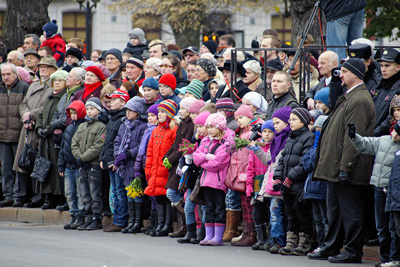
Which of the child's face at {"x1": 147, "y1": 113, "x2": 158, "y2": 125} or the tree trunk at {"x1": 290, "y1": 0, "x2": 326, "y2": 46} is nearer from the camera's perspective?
the child's face at {"x1": 147, "y1": 113, "x2": 158, "y2": 125}

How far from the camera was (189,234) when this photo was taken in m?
11.8

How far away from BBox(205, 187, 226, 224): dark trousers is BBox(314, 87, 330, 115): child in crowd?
6.17ft

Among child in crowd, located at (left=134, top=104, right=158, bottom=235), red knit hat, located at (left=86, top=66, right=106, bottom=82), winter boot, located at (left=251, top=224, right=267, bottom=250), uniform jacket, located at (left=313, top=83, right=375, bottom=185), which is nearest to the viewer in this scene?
uniform jacket, located at (left=313, top=83, right=375, bottom=185)

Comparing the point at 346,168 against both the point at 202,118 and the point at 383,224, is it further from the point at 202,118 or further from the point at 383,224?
the point at 202,118

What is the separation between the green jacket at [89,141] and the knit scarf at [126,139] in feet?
2.08

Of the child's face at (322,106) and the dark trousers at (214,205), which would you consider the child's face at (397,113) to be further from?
the dark trousers at (214,205)

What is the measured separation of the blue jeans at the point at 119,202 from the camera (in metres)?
13.2

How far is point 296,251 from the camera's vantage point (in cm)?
1032

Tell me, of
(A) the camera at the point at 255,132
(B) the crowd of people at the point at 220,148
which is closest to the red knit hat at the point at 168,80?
(B) the crowd of people at the point at 220,148

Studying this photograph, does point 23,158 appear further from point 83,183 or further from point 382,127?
point 382,127

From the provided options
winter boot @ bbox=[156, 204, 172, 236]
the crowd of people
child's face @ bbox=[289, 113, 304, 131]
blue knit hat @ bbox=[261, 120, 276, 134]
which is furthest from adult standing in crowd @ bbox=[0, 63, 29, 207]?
child's face @ bbox=[289, 113, 304, 131]

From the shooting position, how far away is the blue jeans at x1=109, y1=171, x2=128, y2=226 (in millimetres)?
13156

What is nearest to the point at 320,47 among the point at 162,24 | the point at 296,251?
the point at 296,251

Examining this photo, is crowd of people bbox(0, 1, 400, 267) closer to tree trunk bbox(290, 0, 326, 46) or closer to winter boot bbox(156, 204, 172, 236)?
winter boot bbox(156, 204, 172, 236)
